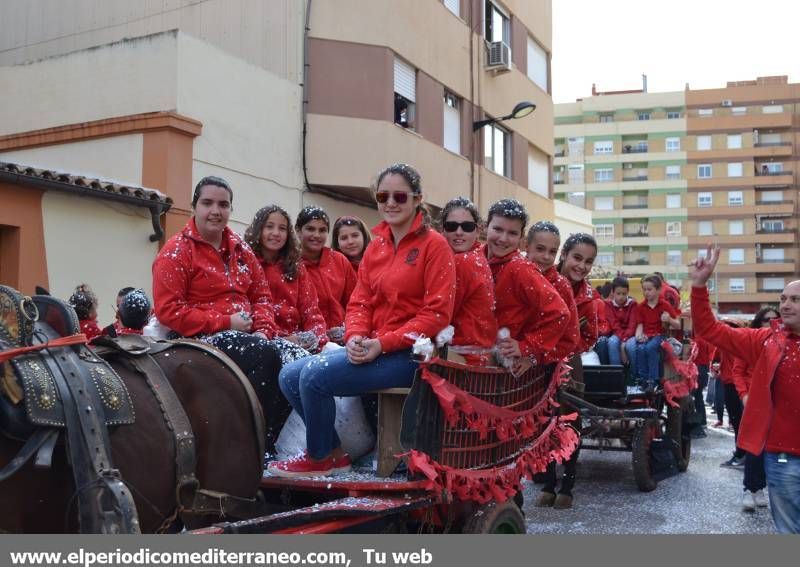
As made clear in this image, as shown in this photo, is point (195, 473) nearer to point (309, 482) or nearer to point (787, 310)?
point (309, 482)

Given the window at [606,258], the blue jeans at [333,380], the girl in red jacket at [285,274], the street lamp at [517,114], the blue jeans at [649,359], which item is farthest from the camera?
the window at [606,258]

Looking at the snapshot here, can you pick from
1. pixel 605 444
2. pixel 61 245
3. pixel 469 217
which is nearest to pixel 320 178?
pixel 61 245

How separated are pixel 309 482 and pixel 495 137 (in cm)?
1654

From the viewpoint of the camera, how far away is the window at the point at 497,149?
1877cm

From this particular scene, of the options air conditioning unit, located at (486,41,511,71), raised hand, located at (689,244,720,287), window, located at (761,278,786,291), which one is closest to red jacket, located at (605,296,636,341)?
raised hand, located at (689,244,720,287)

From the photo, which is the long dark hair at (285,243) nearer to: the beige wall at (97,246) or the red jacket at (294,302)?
the red jacket at (294,302)

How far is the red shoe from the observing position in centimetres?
384

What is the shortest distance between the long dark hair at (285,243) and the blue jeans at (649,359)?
5.37 m

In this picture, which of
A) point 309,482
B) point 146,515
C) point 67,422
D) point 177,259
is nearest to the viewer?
point 67,422

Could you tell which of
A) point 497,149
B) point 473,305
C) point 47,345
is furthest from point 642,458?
point 497,149

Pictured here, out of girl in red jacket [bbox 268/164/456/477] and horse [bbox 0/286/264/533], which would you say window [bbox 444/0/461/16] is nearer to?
girl in red jacket [bbox 268/164/456/477]

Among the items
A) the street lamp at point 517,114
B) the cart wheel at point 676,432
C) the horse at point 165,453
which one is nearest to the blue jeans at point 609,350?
the cart wheel at point 676,432

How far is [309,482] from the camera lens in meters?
3.68

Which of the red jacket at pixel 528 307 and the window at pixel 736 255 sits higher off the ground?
the window at pixel 736 255
